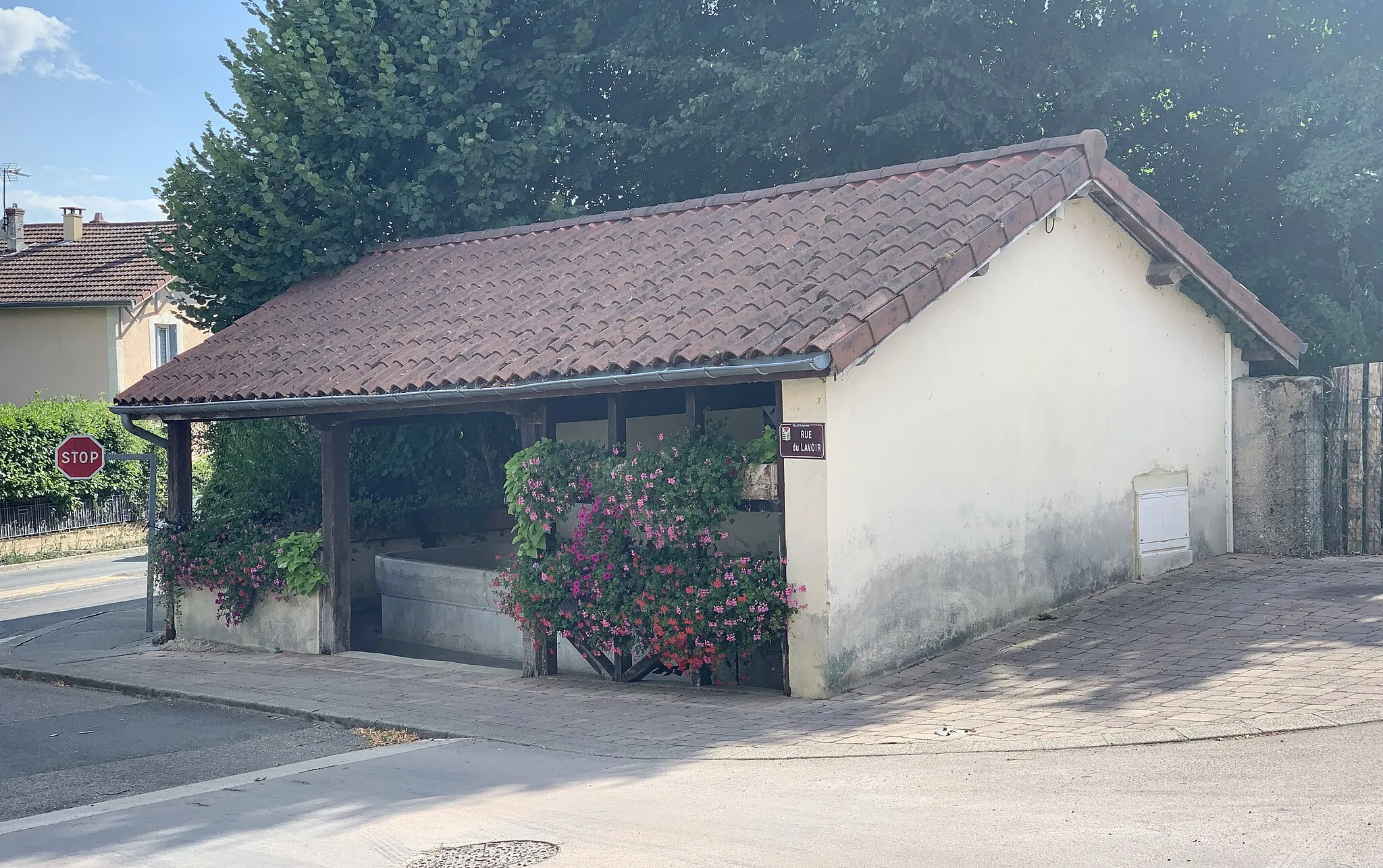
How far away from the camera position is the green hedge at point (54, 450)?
85.6 ft

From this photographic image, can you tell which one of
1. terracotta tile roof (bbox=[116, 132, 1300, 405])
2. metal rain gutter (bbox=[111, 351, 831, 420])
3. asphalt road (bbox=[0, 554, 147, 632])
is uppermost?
terracotta tile roof (bbox=[116, 132, 1300, 405])

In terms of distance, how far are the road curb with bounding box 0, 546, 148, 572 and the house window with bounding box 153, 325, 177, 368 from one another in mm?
8092

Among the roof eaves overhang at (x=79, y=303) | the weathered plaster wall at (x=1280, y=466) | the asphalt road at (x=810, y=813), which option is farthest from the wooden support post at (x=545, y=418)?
the roof eaves overhang at (x=79, y=303)

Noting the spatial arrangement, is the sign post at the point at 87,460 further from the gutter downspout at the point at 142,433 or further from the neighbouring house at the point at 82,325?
the neighbouring house at the point at 82,325

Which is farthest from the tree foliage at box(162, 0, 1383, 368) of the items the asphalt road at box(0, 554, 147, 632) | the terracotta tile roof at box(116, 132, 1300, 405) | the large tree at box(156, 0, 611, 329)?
the asphalt road at box(0, 554, 147, 632)

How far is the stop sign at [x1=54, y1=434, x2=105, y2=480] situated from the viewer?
670 inches

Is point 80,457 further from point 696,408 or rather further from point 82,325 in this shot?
point 82,325

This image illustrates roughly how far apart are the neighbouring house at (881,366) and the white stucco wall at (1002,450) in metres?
0.03

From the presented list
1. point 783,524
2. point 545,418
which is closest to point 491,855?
point 783,524

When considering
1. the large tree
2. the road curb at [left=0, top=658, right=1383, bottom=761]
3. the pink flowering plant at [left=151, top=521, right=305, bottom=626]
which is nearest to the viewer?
the road curb at [left=0, top=658, right=1383, bottom=761]

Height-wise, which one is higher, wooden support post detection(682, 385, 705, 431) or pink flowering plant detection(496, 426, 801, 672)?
wooden support post detection(682, 385, 705, 431)

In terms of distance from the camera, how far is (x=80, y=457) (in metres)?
17.3

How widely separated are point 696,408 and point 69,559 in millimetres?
20699

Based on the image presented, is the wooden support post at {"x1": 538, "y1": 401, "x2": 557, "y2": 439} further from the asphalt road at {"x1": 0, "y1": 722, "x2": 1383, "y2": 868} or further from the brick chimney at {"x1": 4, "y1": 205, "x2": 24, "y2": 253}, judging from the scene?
the brick chimney at {"x1": 4, "y1": 205, "x2": 24, "y2": 253}
